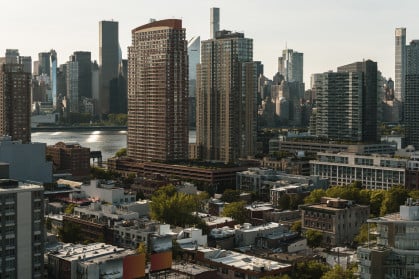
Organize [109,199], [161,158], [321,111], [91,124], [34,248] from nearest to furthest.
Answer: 1. [34,248]
2. [109,199]
3. [161,158]
4. [321,111]
5. [91,124]

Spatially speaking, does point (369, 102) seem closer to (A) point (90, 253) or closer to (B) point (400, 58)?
(A) point (90, 253)

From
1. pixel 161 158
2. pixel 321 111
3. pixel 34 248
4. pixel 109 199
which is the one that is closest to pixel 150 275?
pixel 34 248

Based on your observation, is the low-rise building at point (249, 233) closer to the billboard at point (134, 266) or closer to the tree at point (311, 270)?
the tree at point (311, 270)

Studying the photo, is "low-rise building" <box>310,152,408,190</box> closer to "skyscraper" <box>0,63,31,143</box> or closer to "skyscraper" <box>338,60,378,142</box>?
"skyscraper" <box>338,60,378,142</box>

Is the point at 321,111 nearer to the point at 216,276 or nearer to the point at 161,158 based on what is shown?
the point at 161,158

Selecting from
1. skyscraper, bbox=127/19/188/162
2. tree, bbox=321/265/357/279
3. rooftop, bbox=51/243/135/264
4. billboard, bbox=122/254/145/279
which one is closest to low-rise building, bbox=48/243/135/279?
rooftop, bbox=51/243/135/264

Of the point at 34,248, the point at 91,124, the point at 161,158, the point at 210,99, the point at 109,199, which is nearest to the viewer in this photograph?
the point at 34,248
